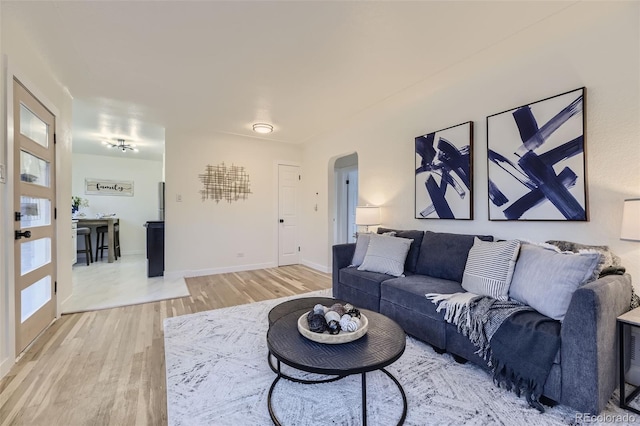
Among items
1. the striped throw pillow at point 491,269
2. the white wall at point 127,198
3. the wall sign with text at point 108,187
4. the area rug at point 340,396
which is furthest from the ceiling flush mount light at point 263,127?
the wall sign with text at point 108,187

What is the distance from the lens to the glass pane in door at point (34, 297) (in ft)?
7.22

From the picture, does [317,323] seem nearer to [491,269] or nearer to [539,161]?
[491,269]

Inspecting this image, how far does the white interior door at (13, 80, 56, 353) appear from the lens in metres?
2.09

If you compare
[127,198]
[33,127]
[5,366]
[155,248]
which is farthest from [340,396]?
[127,198]

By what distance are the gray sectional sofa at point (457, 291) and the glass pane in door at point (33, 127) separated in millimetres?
2898

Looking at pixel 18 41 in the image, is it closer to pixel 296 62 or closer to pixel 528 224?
pixel 296 62

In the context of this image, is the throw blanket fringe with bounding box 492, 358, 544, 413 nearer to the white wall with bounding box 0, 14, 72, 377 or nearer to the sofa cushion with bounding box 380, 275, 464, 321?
the sofa cushion with bounding box 380, 275, 464, 321

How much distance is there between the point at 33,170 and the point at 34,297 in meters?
1.08

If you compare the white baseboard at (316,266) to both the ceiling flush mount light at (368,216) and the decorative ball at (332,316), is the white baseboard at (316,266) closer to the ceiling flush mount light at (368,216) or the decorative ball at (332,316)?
the ceiling flush mount light at (368,216)

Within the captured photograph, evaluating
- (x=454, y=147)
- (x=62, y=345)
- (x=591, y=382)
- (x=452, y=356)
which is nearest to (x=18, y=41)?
(x=62, y=345)

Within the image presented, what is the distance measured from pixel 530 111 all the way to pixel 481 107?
1.54ft

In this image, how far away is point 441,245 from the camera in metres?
2.69

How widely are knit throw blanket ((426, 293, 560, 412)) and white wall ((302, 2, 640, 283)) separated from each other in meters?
0.94

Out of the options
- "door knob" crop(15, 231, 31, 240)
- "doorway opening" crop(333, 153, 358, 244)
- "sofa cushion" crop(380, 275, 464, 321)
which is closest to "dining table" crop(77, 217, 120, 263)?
"door knob" crop(15, 231, 31, 240)
